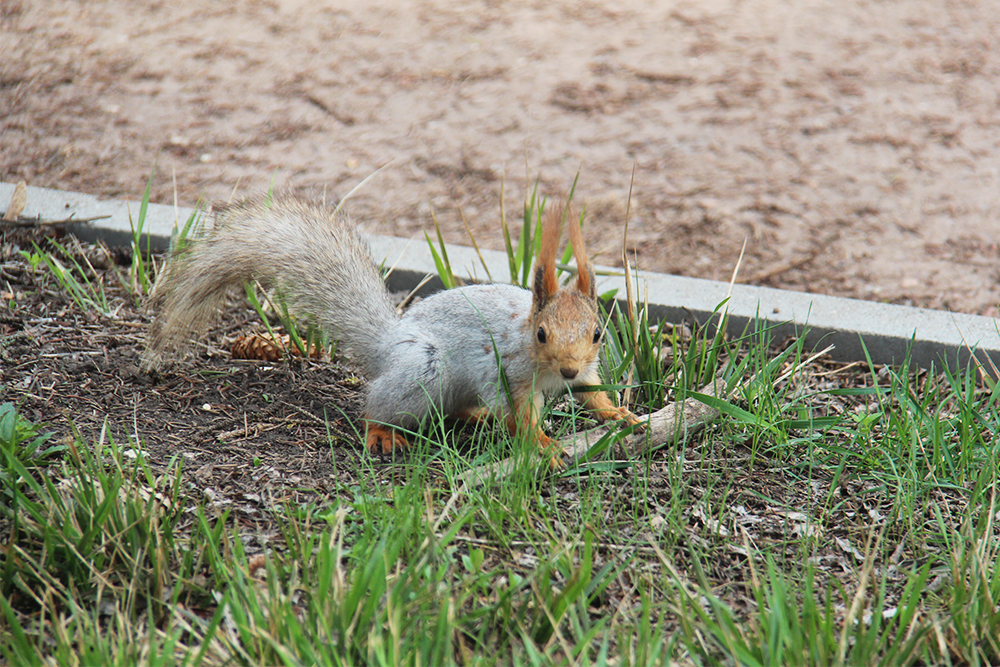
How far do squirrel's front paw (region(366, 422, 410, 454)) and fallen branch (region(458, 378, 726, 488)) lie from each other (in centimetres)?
33

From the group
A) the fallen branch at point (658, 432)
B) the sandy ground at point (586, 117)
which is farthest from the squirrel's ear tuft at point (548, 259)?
the sandy ground at point (586, 117)

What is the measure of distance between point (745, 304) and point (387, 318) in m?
1.23

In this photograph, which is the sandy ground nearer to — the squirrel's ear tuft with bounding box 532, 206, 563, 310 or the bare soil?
the bare soil

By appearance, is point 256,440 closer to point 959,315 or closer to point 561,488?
point 561,488

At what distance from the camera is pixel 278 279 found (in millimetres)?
2490

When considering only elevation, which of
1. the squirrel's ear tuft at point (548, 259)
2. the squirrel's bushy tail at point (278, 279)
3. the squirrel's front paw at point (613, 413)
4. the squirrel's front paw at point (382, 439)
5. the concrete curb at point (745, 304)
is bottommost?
the squirrel's front paw at point (382, 439)

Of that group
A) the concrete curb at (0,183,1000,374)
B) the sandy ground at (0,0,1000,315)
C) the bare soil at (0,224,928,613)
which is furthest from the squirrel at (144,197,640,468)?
the sandy ground at (0,0,1000,315)

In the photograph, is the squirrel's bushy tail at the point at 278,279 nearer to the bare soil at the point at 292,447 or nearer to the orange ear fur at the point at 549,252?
the bare soil at the point at 292,447

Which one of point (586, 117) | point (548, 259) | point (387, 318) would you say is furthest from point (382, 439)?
point (586, 117)

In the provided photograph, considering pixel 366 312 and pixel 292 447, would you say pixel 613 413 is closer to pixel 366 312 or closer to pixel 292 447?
pixel 366 312

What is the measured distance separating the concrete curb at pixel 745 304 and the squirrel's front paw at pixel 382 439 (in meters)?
0.77

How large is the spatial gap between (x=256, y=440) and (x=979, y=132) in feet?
13.0

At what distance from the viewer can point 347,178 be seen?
13.3ft

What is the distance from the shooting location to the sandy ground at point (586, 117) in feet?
12.4
